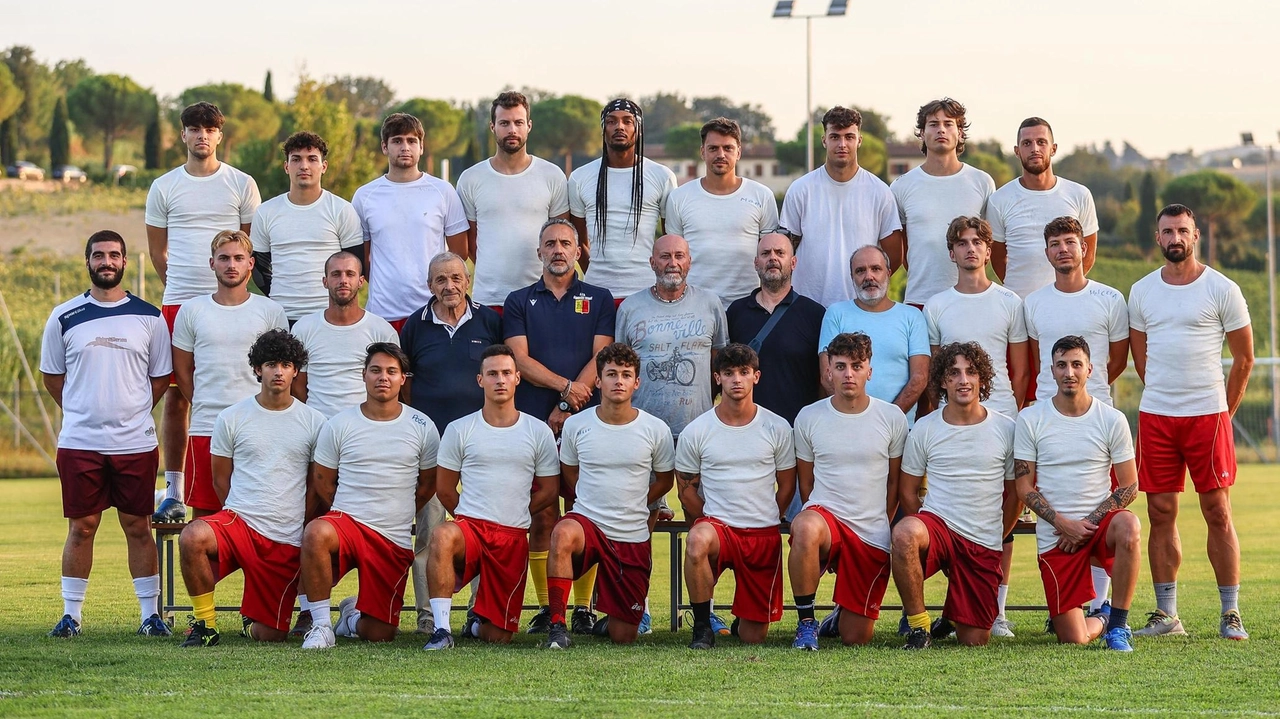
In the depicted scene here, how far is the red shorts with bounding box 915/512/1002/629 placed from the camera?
24.0 feet

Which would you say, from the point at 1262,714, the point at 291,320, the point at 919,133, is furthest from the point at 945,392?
the point at 291,320

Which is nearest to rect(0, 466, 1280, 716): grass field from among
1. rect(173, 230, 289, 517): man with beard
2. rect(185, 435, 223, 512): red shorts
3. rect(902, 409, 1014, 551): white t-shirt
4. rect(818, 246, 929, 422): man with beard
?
rect(902, 409, 1014, 551): white t-shirt

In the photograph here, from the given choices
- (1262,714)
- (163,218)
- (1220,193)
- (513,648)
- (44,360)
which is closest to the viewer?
(1262,714)

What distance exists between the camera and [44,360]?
798 cm

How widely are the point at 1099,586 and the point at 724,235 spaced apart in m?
2.83

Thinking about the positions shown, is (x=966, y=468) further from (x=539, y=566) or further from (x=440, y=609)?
(x=440, y=609)

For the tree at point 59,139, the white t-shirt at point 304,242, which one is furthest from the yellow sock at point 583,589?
the tree at point 59,139

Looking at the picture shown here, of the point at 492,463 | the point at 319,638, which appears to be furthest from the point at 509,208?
the point at 319,638

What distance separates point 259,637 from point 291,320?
1836mm

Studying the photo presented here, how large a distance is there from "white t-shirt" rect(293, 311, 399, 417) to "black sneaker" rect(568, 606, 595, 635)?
1683 millimetres

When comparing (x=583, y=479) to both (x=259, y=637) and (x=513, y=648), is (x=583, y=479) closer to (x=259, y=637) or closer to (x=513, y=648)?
(x=513, y=648)

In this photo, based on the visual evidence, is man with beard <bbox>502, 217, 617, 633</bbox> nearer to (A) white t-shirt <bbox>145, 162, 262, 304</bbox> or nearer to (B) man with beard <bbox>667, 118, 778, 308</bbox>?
(B) man with beard <bbox>667, 118, 778, 308</bbox>

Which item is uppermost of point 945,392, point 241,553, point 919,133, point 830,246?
point 919,133

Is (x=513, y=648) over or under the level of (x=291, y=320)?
under
